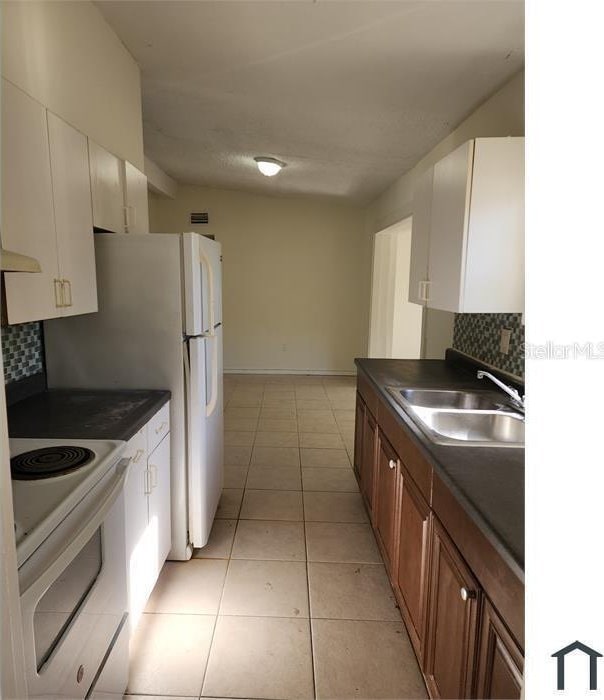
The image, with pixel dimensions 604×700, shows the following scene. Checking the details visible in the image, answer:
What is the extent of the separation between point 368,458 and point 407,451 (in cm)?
90

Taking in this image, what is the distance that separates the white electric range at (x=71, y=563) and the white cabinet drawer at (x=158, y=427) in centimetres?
35

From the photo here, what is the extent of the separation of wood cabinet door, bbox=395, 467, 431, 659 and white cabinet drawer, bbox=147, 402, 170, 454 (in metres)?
1.09

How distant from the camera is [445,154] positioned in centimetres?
315

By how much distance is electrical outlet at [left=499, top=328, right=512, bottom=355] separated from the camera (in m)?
2.25

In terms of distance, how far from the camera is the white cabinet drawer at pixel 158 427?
1.85 m

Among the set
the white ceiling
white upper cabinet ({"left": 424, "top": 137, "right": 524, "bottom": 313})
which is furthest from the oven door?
the white ceiling

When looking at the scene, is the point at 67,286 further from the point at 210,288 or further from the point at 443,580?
the point at 443,580

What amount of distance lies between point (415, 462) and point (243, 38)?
2.13m

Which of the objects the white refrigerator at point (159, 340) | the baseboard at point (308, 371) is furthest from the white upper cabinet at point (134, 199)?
the baseboard at point (308, 371)

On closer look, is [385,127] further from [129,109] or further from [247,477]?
[247,477]

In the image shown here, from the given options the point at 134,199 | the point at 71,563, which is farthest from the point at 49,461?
the point at 134,199

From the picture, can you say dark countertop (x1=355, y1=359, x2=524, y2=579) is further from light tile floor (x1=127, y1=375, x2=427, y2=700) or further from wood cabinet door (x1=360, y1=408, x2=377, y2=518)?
light tile floor (x1=127, y1=375, x2=427, y2=700)

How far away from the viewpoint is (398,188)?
4.46 metres
